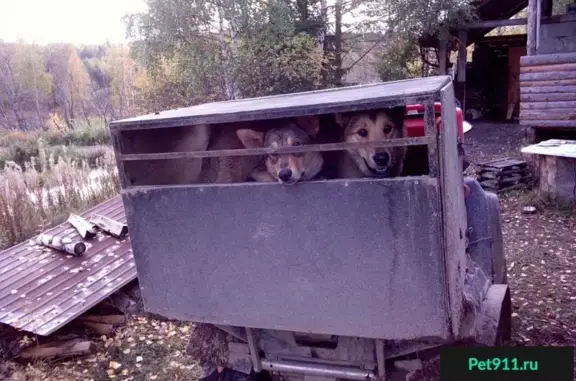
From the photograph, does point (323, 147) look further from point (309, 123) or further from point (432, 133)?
point (309, 123)

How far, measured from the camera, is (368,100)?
1786 millimetres

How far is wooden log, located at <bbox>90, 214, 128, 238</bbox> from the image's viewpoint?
5477mm

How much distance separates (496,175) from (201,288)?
656cm

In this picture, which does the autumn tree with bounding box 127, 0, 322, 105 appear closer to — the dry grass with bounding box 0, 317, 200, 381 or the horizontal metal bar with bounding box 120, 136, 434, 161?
the dry grass with bounding box 0, 317, 200, 381

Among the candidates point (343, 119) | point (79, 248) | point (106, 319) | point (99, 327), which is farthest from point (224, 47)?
point (343, 119)

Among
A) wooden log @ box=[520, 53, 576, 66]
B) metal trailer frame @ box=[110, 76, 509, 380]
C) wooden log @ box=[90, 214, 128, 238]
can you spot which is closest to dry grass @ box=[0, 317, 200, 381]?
wooden log @ box=[90, 214, 128, 238]

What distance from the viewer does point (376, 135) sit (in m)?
2.62

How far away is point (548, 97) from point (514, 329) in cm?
726

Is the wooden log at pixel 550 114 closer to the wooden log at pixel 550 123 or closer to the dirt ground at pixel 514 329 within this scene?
the wooden log at pixel 550 123

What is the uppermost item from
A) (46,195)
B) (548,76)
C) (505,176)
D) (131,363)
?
(548,76)

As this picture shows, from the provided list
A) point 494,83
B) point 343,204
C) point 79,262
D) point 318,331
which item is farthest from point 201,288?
point 494,83

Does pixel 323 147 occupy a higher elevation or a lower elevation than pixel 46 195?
higher

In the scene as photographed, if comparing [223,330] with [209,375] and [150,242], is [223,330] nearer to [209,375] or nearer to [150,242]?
[209,375]

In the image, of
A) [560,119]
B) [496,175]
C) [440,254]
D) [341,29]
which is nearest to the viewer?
[440,254]
